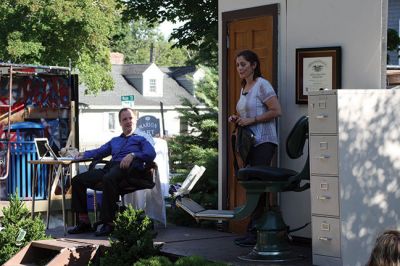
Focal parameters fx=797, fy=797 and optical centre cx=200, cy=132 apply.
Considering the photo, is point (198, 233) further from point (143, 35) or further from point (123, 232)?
point (143, 35)

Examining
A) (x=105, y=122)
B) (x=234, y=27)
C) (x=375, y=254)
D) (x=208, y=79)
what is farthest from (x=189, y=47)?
(x=105, y=122)

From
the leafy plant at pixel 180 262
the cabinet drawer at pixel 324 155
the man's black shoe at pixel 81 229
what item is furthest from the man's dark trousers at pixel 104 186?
the cabinet drawer at pixel 324 155

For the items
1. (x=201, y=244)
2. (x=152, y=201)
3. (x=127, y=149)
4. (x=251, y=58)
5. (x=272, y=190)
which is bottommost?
(x=201, y=244)

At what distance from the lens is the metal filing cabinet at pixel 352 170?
616 cm

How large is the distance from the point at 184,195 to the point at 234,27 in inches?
74.3

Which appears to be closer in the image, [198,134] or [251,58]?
[251,58]

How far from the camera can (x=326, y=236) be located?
246 inches

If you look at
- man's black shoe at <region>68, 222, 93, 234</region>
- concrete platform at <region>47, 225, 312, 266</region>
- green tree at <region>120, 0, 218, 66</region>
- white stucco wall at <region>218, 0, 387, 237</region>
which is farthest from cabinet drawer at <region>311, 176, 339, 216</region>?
green tree at <region>120, 0, 218, 66</region>

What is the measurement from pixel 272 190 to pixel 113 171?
2.17 meters

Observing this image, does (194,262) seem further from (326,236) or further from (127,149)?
(127,149)

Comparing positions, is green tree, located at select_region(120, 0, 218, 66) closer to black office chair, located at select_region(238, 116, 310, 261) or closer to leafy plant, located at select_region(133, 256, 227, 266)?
black office chair, located at select_region(238, 116, 310, 261)

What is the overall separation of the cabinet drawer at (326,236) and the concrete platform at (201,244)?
0.82 feet

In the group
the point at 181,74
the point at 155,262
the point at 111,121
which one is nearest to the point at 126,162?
the point at 155,262

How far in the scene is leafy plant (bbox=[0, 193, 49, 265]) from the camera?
7984mm
